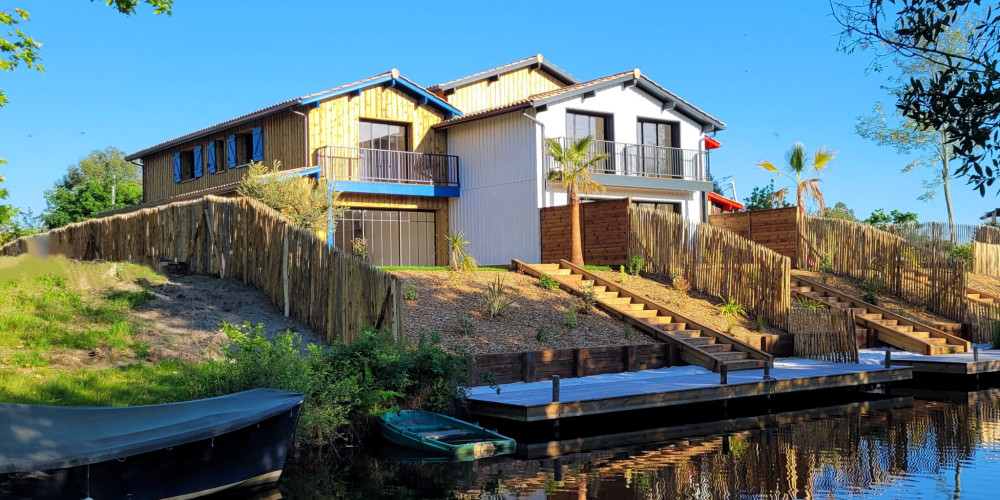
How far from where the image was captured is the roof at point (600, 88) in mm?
27344

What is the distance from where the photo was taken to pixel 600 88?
2886cm

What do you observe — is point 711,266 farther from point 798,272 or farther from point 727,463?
point 727,463

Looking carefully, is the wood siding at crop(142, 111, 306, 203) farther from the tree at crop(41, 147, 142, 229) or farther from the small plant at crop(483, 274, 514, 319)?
the small plant at crop(483, 274, 514, 319)

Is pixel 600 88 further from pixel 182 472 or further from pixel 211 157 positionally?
pixel 182 472

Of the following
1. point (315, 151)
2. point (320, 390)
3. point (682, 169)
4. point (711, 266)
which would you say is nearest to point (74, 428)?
point (320, 390)

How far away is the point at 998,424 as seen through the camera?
13859 mm

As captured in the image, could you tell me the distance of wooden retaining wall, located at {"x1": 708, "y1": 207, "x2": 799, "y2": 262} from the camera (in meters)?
27.7

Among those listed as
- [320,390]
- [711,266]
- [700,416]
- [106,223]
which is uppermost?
[106,223]

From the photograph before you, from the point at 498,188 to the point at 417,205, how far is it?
292 cm

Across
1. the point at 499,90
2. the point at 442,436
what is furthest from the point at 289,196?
the point at 499,90

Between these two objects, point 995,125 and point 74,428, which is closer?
point 995,125

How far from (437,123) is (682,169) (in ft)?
27.7

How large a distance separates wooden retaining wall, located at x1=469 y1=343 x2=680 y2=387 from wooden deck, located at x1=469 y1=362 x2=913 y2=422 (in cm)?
25

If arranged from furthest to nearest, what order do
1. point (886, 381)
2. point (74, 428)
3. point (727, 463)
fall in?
1. point (886, 381)
2. point (727, 463)
3. point (74, 428)
